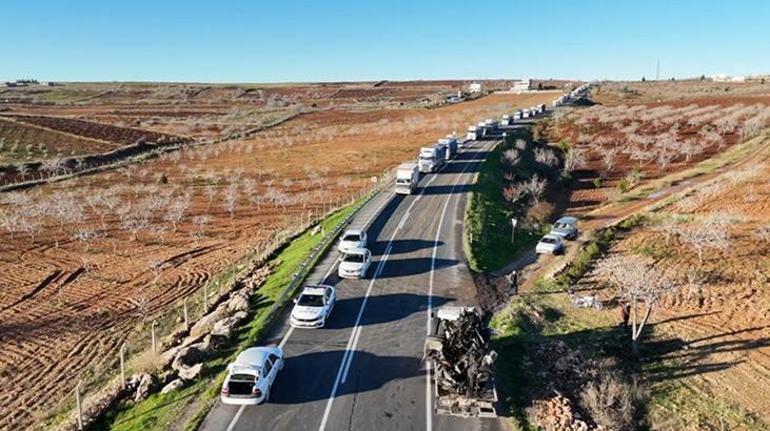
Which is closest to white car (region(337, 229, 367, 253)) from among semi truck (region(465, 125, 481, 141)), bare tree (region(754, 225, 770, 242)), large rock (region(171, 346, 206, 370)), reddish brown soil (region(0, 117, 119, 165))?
large rock (region(171, 346, 206, 370))

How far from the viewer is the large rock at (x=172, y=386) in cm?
2205

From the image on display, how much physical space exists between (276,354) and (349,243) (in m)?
15.4

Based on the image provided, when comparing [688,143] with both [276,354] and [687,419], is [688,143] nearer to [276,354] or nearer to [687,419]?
[687,419]

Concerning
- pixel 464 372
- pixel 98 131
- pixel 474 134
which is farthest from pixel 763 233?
pixel 98 131

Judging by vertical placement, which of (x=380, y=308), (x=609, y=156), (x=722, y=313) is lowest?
(x=722, y=313)

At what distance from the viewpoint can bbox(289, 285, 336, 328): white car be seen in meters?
26.6

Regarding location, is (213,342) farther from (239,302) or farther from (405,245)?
(405,245)

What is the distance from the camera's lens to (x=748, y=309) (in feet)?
100

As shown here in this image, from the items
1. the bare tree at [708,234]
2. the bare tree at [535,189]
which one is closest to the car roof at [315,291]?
the bare tree at [708,234]

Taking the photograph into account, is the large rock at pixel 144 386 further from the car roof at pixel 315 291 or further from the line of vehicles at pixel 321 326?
the car roof at pixel 315 291

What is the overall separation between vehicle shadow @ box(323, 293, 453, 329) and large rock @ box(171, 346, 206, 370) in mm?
5793

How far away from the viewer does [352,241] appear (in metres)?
37.4

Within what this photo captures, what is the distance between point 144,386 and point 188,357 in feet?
6.90

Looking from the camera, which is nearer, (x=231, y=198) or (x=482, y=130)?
(x=231, y=198)
